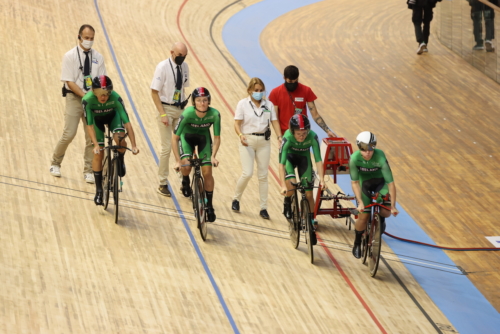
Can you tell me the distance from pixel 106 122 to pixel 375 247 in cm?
277

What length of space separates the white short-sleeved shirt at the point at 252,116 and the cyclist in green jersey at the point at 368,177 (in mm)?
1110

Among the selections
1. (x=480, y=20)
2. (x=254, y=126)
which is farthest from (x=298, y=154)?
(x=480, y=20)

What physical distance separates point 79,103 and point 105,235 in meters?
1.52

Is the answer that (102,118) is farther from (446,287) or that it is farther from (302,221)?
(446,287)

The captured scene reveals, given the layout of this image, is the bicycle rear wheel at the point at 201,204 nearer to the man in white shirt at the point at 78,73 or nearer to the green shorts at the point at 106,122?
the green shorts at the point at 106,122

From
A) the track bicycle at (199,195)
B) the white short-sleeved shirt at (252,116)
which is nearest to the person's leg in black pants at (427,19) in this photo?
the white short-sleeved shirt at (252,116)

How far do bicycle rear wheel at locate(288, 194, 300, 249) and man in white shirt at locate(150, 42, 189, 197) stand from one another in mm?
1494

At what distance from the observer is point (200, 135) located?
618cm

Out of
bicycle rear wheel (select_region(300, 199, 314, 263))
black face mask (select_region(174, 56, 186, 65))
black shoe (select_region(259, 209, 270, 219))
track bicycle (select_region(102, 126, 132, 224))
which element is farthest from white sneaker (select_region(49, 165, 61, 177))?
bicycle rear wheel (select_region(300, 199, 314, 263))

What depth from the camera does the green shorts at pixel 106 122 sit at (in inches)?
244

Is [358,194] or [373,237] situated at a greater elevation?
[358,194]

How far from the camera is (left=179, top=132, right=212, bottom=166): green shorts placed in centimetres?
608

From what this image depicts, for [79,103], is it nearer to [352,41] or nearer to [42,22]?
[42,22]

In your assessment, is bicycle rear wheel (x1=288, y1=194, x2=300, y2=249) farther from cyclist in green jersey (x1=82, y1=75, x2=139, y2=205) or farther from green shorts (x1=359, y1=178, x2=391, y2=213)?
cyclist in green jersey (x1=82, y1=75, x2=139, y2=205)
